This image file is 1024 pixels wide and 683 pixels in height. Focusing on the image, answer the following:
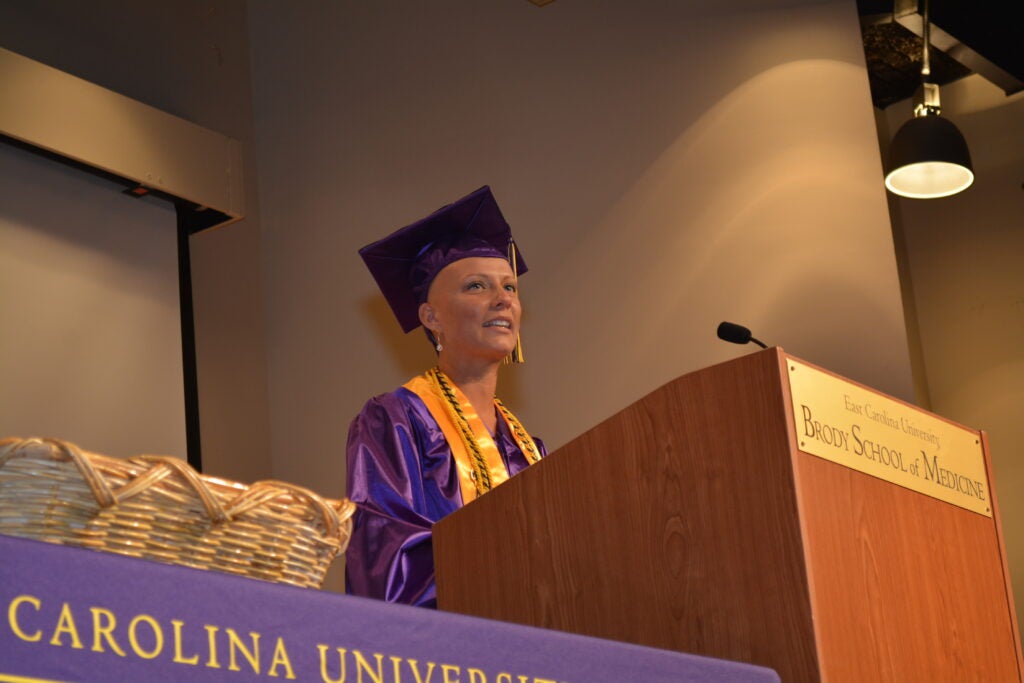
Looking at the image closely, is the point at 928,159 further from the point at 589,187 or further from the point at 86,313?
the point at 86,313

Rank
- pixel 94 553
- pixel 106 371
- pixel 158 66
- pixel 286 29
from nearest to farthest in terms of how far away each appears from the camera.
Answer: pixel 94 553 < pixel 106 371 < pixel 158 66 < pixel 286 29

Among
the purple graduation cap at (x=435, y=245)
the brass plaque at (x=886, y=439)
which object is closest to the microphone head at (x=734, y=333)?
the brass plaque at (x=886, y=439)

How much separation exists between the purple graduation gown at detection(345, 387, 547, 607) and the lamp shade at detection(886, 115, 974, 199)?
197cm

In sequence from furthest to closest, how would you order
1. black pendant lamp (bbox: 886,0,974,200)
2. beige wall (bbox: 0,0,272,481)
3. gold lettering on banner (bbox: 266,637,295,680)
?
black pendant lamp (bbox: 886,0,974,200) < beige wall (bbox: 0,0,272,481) < gold lettering on banner (bbox: 266,637,295,680)

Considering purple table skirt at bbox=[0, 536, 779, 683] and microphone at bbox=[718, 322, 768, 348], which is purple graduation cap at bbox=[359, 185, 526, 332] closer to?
microphone at bbox=[718, 322, 768, 348]

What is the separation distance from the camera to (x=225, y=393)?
4.60m

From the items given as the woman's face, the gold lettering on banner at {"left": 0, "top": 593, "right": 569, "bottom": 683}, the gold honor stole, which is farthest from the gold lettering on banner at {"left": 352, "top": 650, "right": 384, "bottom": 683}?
the woman's face

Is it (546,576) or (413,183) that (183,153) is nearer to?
(413,183)

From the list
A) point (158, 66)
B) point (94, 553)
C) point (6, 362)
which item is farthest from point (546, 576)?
point (158, 66)

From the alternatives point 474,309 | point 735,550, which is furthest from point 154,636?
point 474,309

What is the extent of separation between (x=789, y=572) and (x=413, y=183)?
3.28 meters

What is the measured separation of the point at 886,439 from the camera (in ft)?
5.95

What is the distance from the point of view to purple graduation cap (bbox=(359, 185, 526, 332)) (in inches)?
131

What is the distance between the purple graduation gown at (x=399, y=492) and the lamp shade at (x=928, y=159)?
6.47ft
